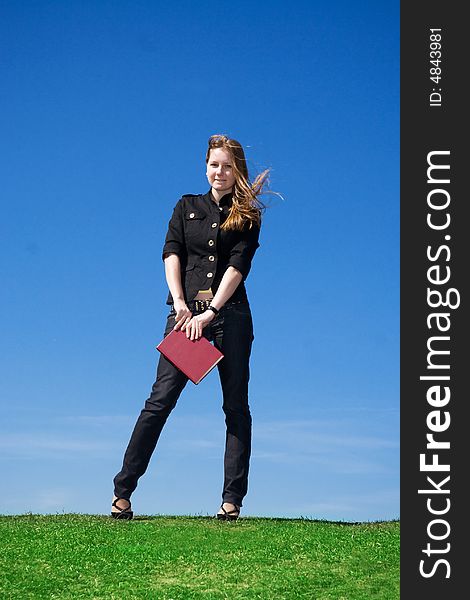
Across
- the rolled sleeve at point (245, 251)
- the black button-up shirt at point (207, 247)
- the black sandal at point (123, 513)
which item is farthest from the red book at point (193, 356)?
the black sandal at point (123, 513)

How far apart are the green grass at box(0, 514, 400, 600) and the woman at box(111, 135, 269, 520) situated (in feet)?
1.61

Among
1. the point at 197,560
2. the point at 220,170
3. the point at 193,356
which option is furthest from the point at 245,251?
the point at 197,560

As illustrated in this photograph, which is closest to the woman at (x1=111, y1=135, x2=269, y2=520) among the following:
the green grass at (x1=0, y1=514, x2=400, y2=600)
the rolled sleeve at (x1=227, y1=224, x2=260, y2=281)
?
the rolled sleeve at (x1=227, y1=224, x2=260, y2=281)

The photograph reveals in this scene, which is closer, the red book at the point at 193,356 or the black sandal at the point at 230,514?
the red book at the point at 193,356

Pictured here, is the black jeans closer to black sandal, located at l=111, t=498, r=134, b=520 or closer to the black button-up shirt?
black sandal, located at l=111, t=498, r=134, b=520

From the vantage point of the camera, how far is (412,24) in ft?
19.1

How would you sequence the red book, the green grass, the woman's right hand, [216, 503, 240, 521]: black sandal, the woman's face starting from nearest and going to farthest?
the green grass < the red book < the woman's right hand < [216, 503, 240, 521]: black sandal < the woman's face

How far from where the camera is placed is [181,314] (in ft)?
22.5

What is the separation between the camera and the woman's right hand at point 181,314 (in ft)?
22.4

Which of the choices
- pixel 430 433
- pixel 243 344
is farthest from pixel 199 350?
pixel 430 433

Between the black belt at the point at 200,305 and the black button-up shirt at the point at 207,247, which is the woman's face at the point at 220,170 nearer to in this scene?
the black button-up shirt at the point at 207,247

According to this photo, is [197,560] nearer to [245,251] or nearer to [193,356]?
[193,356]

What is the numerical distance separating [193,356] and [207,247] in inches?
34.3

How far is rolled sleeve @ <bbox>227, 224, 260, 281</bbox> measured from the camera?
6.92 meters
